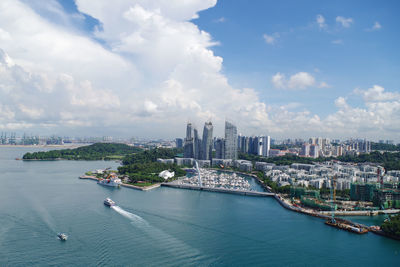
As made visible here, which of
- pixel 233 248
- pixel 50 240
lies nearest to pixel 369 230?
pixel 233 248

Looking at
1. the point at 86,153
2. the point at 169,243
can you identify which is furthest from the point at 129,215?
the point at 86,153

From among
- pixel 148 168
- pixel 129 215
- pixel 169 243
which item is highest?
pixel 148 168

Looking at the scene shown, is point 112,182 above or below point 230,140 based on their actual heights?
below

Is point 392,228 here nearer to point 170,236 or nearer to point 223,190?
point 170,236

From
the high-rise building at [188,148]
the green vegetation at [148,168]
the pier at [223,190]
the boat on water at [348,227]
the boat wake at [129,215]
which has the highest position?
the high-rise building at [188,148]

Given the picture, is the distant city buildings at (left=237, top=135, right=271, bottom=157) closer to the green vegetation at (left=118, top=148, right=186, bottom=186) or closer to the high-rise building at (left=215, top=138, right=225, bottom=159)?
the high-rise building at (left=215, top=138, right=225, bottom=159)

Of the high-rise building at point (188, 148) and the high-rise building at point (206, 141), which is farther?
the high-rise building at point (188, 148)

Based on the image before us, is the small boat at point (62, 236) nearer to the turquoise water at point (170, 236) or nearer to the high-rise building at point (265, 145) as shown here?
the turquoise water at point (170, 236)

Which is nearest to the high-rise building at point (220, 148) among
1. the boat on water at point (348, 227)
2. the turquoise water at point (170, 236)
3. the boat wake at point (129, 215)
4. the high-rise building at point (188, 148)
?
the high-rise building at point (188, 148)
